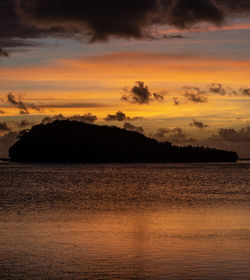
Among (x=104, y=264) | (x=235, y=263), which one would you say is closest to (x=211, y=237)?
(x=235, y=263)

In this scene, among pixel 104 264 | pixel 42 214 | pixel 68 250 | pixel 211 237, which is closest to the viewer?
pixel 104 264

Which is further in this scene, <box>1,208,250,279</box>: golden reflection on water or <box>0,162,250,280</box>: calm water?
<box>1,208,250,279</box>: golden reflection on water

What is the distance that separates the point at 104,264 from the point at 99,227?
1186cm

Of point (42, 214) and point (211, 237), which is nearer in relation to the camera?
point (211, 237)

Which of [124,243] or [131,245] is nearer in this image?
[131,245]

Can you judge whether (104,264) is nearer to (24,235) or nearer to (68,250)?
(68,250)

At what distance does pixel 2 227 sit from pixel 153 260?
527 inches

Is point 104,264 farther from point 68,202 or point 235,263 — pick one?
point 68,202

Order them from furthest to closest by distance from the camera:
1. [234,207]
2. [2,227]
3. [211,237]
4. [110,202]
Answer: [110,202] < [234,207] < [2,227] < [211,237]

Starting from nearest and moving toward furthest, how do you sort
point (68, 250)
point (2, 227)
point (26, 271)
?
point (26, 271)
point (68, 250)
point (2, 227)

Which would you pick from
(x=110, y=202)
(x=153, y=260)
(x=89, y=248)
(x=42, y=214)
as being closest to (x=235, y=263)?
(x=153, y=260)

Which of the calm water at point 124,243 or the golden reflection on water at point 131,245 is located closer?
the calm water at point 124,243

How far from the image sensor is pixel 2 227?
32.8m

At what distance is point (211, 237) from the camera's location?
29281 millimetres
